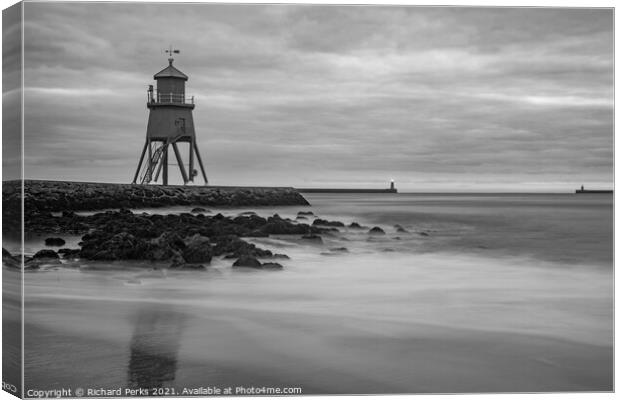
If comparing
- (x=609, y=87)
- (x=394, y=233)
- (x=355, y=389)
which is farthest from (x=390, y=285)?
(x=609, y=87)

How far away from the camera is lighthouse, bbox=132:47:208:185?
26.3 feet

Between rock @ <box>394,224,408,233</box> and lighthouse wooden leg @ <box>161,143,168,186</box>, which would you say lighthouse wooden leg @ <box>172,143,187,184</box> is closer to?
lighthouse wooden leg @ <box>161,143,168,186</box>

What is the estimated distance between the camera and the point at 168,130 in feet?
27.3

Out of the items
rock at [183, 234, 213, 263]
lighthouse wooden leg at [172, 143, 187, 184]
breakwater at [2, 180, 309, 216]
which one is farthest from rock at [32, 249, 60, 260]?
lighthouse wooden leg at [172, 143, 187, 184]

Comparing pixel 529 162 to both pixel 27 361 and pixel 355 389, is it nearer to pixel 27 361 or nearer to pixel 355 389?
pixel 355 389

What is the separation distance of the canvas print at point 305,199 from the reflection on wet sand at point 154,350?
2 centimetres

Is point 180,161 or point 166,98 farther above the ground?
point 166,98

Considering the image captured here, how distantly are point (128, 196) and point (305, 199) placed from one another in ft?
6.10

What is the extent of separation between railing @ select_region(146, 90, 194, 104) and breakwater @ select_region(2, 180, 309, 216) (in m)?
0.92

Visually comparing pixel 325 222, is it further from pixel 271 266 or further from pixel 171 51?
pixel 171 51

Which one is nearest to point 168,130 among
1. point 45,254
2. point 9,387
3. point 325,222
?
point 45,254

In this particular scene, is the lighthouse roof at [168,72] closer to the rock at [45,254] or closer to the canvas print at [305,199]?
the canvas print at [305,199]

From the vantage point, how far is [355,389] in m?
7.51
